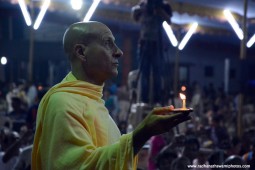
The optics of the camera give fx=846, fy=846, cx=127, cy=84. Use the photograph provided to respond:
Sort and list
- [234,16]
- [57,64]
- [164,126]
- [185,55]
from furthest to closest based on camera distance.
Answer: [185,55]
[57,64]
[234,16]
[164,126]

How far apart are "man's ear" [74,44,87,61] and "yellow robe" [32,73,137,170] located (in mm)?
108

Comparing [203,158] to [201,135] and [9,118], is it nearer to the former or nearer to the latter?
[201,135]

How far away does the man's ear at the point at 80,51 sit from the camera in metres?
3.72

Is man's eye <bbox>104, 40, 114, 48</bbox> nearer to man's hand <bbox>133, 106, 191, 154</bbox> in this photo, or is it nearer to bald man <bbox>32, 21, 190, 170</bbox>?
bald man <bbox>32, 21, 190, 170</bbox>

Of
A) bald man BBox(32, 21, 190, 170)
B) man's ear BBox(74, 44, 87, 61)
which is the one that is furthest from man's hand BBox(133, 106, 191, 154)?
man's ear BBox(74, 44, 87, 61)

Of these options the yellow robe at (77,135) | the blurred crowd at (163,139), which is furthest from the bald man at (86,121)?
the blurred crowd at (163,139)

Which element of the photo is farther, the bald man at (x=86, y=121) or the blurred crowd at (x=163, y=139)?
the blurred crowd at (x=163, y=139)

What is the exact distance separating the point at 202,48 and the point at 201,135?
2023cm

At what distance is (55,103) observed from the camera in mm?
3607

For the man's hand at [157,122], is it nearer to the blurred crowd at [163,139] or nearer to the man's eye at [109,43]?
the man's eye at [109,43]

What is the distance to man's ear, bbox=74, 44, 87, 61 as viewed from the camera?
3.72m

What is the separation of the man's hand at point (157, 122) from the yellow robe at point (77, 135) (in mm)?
43

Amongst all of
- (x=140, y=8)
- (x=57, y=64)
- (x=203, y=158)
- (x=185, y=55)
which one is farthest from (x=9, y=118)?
(x=185, y=55)

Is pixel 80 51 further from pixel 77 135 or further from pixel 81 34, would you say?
pixel 77 135
